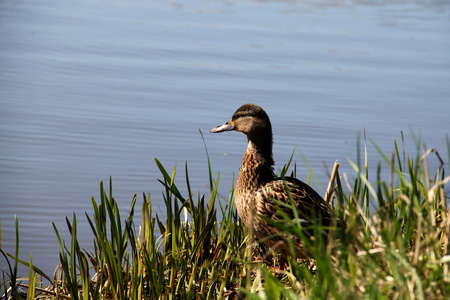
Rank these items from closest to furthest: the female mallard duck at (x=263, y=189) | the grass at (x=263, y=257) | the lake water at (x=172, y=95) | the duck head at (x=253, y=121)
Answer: the grass at (x=263, y=257) → the female mallard duck at (x=263, y=189) → the duck head at (x=253, y=121) → the lake water at (x=172, y=95)

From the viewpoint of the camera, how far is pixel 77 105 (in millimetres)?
8648

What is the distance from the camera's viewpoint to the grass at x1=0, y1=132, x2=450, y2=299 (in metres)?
2.48

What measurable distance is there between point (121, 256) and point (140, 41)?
8657 millimetres

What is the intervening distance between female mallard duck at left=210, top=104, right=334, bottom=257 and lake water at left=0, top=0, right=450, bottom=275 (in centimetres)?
60

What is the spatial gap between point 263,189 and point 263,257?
743 millimetres

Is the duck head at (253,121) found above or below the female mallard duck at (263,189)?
above

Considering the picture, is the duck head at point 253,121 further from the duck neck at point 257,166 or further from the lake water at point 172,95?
the lake water at point 172,95

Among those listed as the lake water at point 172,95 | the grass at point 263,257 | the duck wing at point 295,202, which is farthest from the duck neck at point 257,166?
the lake water at point 172,95

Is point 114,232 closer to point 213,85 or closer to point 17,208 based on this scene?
point 17,208

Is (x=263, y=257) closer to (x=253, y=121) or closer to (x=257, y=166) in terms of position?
(x=257, y=166)

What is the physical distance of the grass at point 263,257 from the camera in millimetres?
2484

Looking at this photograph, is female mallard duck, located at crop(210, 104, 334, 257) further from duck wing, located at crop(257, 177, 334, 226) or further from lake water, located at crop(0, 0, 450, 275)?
lake water, located at crop(0, 0, 450, 275)

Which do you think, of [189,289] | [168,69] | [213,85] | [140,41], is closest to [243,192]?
[189,289]

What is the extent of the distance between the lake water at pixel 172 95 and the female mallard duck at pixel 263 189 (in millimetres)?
598
